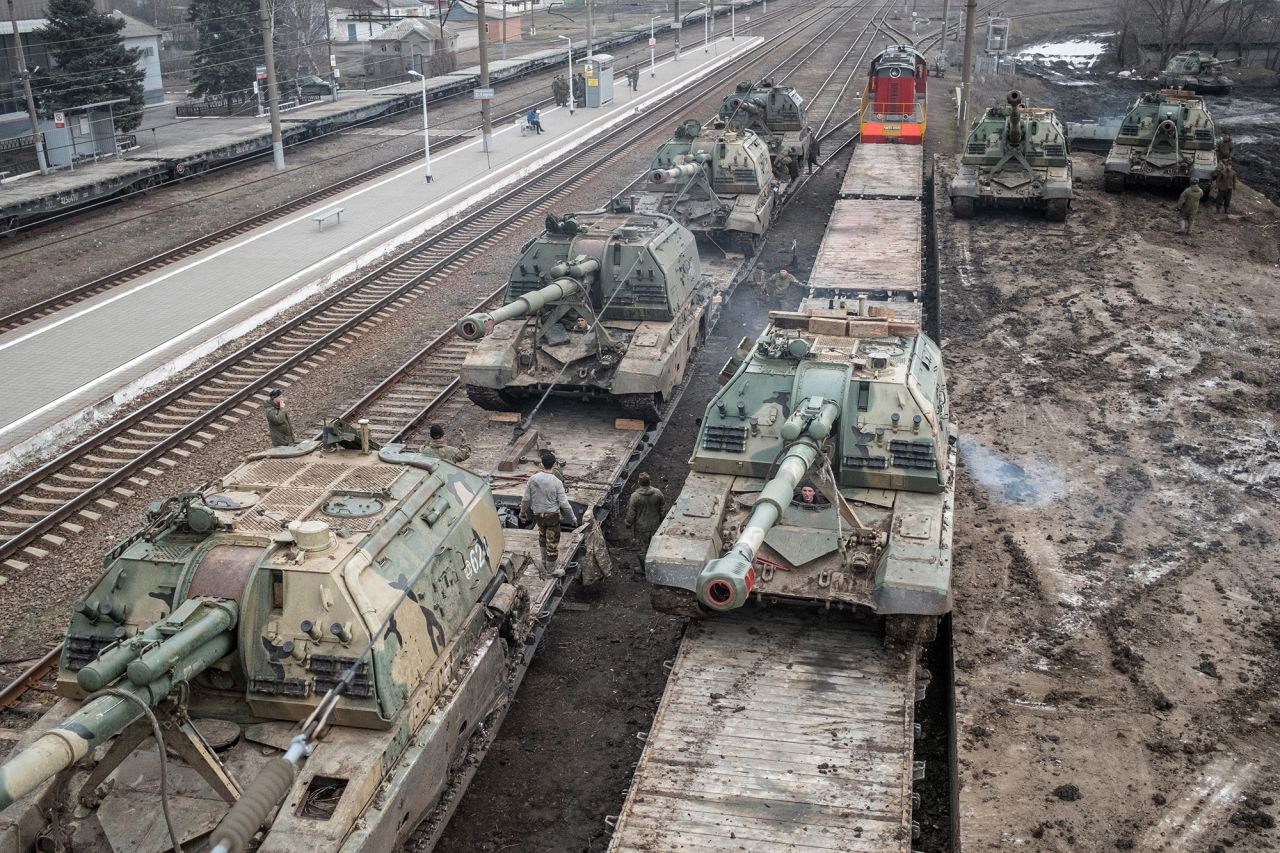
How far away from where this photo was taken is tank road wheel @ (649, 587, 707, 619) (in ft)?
40.8

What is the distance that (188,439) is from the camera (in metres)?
18.3

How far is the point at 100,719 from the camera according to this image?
308 inches

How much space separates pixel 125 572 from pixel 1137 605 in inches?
404

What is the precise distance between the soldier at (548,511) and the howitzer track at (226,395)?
4.49 m

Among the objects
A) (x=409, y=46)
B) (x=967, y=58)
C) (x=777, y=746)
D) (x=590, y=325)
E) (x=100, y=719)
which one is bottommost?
(x=777, y=746)

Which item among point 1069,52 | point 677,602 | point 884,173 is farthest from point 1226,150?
point 1069,52

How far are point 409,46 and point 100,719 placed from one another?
56.8 metres

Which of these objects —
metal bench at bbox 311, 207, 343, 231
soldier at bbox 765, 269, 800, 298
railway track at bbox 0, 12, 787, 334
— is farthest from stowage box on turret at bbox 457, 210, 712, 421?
metal bench at bbox 311, 207, 343, 231

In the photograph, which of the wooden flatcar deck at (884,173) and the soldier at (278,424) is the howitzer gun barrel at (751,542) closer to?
the soldier at (278,424)

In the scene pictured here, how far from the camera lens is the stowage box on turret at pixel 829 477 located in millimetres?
12172

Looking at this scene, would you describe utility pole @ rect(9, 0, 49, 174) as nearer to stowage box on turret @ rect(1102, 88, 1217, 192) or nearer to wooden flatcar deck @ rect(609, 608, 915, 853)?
stowage box on turret @ rect(1102, 88, 1217, 192)

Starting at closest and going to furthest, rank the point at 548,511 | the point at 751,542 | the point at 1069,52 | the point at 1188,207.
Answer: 1. the point at 751,542
2. the point at 548,511
3. the point at 1188,207
4. the point at 1069,52

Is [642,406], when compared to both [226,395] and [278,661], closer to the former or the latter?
[226,395]

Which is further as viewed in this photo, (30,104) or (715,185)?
(30,104)
